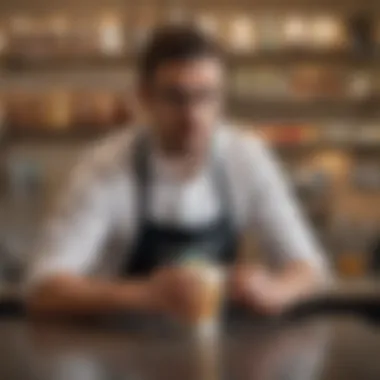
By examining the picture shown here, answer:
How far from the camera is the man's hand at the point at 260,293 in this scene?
1.02 metres

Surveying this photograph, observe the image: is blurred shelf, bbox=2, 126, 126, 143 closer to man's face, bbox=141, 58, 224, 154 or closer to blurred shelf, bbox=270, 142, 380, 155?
blurred shelf, bbox=270, 142, 380, 155

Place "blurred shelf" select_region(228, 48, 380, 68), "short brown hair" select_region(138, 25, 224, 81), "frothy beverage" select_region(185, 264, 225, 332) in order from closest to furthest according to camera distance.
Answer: "frothy beverage" select_region(185, 264, 225, 332) < "short brown hair" select_region(138, 25, 224, 81) < "blurred shelf" select_region(228, 48, 380, 68)

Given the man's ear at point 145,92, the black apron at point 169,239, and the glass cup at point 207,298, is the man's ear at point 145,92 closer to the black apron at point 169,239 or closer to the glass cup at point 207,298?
the black apron at point 169,239

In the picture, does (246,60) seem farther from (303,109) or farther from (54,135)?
(54,135)

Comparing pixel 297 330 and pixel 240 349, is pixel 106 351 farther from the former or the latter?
pixel 297 330

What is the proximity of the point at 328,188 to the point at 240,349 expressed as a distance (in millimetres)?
1388

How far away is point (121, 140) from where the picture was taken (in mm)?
1322

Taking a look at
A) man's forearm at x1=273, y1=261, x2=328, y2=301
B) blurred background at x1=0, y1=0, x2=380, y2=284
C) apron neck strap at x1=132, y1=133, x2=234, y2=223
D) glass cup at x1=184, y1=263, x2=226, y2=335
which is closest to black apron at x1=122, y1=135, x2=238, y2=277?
apron neck strap at x1=132, y1=133, x2=234, y2=223

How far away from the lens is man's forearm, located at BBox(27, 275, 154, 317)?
39.8 inches

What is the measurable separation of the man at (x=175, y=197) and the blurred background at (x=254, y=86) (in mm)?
862

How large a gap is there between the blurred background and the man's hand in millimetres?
1094

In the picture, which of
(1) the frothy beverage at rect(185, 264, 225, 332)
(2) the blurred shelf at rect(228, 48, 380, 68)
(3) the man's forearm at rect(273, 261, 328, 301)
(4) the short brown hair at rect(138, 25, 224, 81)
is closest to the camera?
(1) the frothy beverage at rect(185, 264, 225, 332)

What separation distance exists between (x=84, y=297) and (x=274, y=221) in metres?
0.34

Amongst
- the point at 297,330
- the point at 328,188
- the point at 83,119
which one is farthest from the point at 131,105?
the point at 297,330
